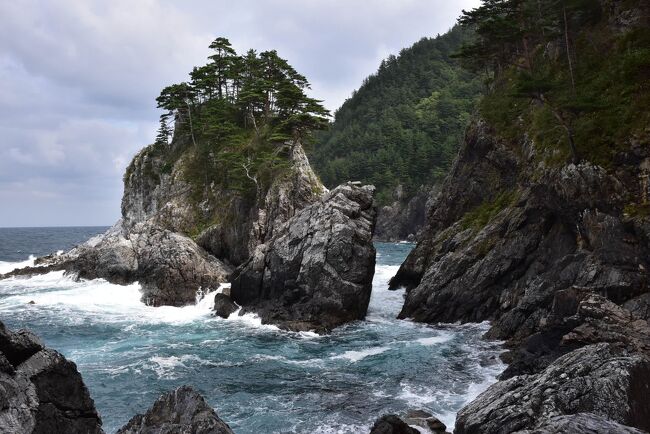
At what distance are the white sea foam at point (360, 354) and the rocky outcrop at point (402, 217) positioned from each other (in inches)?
3735

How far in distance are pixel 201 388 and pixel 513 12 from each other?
40526 millimetres

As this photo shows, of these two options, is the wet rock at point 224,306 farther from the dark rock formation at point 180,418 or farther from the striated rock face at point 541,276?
the dark rock formation at point 180,418

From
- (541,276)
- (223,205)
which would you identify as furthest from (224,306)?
(541,276)

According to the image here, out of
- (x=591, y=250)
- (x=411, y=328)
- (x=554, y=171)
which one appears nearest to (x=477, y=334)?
(x=411, y=328)

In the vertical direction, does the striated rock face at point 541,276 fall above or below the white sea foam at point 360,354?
above

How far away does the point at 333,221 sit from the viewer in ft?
129

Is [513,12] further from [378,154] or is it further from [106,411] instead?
[378,154]

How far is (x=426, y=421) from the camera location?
17969 millimetres

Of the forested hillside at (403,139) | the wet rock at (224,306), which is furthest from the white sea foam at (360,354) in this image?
the forested hillside at (403,139)

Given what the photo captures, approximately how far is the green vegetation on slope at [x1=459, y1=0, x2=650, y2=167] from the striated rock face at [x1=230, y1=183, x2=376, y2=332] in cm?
1598

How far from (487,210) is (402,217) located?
89.6 m

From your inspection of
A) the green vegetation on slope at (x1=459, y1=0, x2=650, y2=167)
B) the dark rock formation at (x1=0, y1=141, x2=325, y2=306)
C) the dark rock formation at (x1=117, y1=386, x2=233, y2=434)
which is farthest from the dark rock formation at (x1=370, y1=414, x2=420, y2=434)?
the dark rock formation at (x1=0, y1=141, x2=325, y2=306)

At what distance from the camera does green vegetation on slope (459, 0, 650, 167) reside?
29391 millimetres

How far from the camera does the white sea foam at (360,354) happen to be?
2800cm
